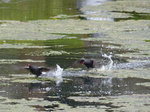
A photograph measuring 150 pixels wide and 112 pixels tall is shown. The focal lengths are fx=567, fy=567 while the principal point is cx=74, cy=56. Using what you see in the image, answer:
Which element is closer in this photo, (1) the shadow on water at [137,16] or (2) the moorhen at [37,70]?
(2) the moorhen at [37,70]

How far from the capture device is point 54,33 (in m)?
22.2

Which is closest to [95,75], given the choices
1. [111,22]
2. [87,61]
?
[87,61]

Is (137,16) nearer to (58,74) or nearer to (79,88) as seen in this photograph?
(58,74)

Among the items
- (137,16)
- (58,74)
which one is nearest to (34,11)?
(137,16)

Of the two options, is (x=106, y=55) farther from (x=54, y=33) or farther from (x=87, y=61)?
(x=54, y=33)

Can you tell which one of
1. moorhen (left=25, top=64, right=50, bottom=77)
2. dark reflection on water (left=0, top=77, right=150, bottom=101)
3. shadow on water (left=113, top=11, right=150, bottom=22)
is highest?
shadow on water (left=113, top=11, right=150, bottom=22)

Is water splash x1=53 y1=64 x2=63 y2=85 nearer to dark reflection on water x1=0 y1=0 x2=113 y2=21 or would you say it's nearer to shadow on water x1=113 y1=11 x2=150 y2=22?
shadow on water x1=113 y1=11 x2=150 y2=22

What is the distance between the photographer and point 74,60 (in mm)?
15555

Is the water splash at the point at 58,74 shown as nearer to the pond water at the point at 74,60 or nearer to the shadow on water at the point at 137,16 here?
the pond water at the point at 74,60

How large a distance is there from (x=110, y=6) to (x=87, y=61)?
840 inches

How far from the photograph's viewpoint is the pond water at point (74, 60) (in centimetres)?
1070

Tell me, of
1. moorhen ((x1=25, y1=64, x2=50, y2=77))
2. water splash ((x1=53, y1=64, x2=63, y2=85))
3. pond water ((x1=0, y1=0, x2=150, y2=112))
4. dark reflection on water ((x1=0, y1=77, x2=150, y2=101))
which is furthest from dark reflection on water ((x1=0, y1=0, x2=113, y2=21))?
dark reflection on water ((x1=0, y1=77, x2=150, y2=101))

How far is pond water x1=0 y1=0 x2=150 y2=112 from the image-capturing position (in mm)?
10695

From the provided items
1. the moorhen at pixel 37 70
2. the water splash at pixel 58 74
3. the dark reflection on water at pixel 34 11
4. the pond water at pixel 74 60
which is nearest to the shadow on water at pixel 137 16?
the pond water at pixel 74 60
